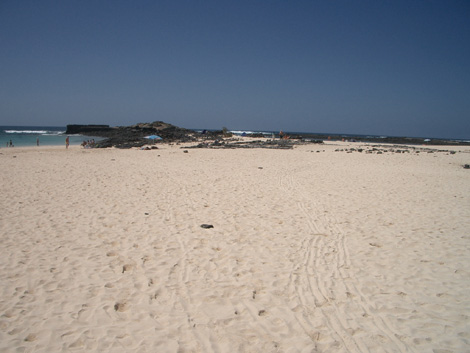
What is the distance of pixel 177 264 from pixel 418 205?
842 cm

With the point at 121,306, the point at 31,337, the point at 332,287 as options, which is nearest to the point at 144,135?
the point at 121,306

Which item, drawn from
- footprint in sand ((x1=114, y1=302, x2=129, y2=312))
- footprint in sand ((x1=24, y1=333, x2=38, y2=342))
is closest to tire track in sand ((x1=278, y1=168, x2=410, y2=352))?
footprint in sand ((x1=114, y1=302, x2=129, y2=312))

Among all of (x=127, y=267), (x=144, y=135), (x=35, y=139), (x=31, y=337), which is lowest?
(x=31, y=337)

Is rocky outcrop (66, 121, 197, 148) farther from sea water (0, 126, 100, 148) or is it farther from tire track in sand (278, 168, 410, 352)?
tire track in sand (278, 168, 410, 352)

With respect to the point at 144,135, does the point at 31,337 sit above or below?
below

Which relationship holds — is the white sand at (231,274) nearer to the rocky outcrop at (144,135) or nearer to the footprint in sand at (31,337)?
the footprint in sand at (31,337)

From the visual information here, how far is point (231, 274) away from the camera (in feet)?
15.4

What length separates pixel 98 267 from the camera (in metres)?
4.79

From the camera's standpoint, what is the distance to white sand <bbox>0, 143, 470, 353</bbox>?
3.32m

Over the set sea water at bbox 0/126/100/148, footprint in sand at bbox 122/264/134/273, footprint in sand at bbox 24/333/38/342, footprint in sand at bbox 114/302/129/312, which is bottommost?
footprint in sand at bbox 24/333/38/342

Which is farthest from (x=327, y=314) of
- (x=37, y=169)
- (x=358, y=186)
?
(x=37, y=169)

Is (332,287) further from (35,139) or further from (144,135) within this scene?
(35,139)

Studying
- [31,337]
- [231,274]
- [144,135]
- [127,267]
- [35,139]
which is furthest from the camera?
[35,139]

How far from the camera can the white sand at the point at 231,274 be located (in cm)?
332
